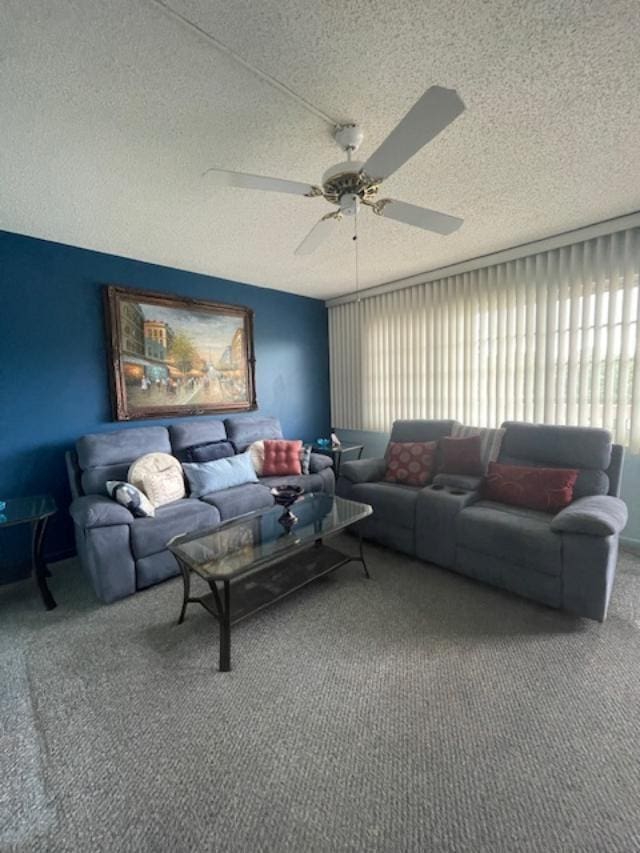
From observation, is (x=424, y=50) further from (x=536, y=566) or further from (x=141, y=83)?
(x=536, y=566)

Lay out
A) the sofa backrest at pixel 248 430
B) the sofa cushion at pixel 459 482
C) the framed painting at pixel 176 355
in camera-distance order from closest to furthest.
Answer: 1. the sofa cushion at pixel 459 482
2. the framed painting at pixel 176 355
3. the sofa backrest at pixel 248 430

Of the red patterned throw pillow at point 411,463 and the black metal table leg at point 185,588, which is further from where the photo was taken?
the red patterned throw pillow at point 411,463

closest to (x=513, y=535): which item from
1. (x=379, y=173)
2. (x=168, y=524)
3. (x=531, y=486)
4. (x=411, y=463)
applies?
(x=531, y=486)

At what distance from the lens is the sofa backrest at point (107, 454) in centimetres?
268

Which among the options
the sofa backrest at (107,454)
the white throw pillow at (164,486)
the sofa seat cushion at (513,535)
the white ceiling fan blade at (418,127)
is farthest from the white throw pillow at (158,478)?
the white ceiling fan blade at (418,127)

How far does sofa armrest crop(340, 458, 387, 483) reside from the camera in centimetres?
320

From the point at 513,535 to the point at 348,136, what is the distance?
2297 millimetres

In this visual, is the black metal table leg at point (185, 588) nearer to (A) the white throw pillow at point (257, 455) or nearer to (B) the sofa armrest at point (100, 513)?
(B) the sofa armrest at point (100, 513)

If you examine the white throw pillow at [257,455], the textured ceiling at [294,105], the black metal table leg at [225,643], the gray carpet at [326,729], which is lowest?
the gray carpet at [326,729]

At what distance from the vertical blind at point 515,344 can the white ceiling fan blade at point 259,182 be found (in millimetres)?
2502

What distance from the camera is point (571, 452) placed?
2.57 meters

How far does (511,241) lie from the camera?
3023 millimetres

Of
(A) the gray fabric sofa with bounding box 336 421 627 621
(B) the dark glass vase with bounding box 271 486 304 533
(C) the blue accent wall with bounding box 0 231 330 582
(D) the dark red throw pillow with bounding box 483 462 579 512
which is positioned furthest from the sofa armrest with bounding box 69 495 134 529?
(D) the dark red throw pillow with bounding box 483 462 579 512

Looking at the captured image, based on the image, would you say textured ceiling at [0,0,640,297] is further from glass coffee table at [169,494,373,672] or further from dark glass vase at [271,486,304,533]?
glass coffee table at [169,494,373,672]
